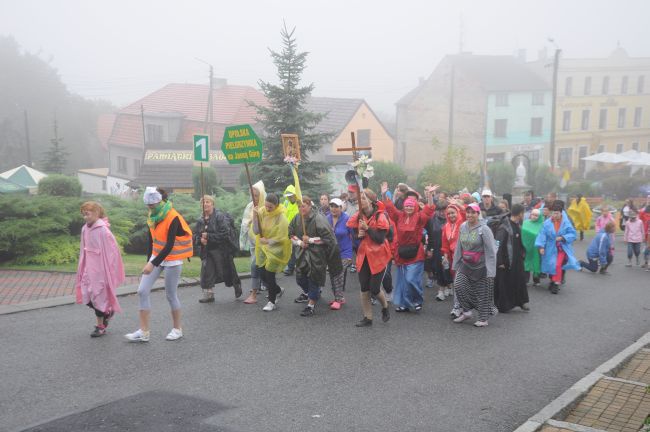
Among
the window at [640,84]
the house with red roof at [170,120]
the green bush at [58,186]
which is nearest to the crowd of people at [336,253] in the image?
the green bush at [58,186]

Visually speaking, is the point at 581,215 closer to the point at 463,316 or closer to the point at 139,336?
the point at 463,316

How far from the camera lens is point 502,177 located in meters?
43.2

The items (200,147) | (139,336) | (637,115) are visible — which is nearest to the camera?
(139,336)

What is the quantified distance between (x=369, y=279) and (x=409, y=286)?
1192mm

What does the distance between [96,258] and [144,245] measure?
820 centimetres

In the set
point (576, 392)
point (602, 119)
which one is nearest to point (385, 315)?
point (576, 392)

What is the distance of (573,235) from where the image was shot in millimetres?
12203

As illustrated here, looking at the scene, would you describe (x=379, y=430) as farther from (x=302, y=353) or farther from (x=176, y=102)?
(x=176, y=102)

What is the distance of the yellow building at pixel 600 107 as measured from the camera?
197 feet

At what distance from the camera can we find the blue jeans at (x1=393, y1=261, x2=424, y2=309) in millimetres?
9430

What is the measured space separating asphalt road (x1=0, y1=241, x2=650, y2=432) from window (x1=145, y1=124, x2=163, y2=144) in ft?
130

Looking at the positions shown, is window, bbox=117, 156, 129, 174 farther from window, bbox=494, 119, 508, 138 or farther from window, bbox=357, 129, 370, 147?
window, bbox=494, 119, 508, 138

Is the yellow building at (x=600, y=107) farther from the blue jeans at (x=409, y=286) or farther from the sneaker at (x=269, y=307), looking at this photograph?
the sneaker at (x=269, y=307)

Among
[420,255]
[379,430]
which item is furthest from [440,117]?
[379,430]
